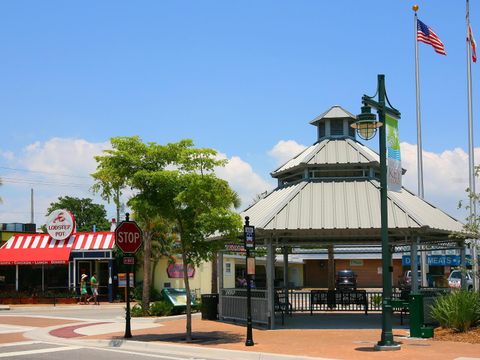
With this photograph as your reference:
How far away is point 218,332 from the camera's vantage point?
Answer: 19359mm

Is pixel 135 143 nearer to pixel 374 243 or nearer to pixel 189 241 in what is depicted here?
pixel 189 241

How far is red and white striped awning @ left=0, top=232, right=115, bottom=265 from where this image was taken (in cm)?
3878

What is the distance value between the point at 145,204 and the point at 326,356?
6079mm

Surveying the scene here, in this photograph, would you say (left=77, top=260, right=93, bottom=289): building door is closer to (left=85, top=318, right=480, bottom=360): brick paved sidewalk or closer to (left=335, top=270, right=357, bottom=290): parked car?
(left=335, top=270, right=357, bottom=290): parked car

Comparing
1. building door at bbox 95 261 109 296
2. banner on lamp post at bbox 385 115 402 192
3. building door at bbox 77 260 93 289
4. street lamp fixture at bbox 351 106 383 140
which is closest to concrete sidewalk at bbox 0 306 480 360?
banner on lamp post at bbox 385 115 402 192

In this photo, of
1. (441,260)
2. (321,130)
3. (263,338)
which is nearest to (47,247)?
(321,130)

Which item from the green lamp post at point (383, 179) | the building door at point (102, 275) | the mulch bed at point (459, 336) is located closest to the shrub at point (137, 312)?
the mulch bed at point (459, 336)

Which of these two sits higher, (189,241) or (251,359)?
(189,241)

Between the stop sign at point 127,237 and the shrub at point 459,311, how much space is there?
846 cm

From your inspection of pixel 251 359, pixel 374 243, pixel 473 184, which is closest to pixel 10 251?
pixel 374 243

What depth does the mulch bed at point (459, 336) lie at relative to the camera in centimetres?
1630

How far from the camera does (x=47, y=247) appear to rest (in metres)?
40.2

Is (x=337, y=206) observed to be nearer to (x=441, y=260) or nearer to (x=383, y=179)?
(x=383, y=179)

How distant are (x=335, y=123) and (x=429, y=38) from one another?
8.72 meters
